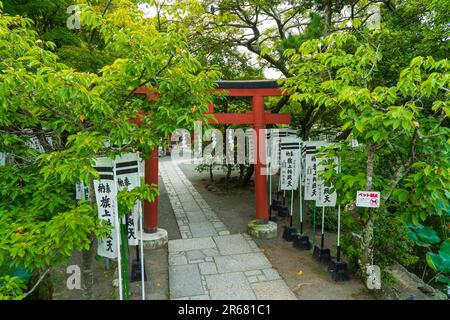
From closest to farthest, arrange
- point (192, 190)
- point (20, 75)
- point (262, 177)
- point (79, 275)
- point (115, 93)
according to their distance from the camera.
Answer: point (20, 75) → point (115, 93) → point (79, 275) → point (262, 177) → point (192, 190)

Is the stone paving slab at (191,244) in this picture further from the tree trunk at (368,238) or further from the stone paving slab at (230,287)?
the tree trunk at (368,238)

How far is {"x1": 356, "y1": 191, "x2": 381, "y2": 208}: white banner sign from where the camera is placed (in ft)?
15.4

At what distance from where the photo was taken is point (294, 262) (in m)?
6.81

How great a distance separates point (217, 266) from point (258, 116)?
12.9ft

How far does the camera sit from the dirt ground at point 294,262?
557cm

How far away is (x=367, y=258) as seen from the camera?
5402mm

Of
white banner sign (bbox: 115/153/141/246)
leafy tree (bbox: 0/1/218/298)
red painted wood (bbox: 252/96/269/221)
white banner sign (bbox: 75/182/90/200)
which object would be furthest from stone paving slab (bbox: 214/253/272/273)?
white banner sign (bbox: 75/182/90/200)

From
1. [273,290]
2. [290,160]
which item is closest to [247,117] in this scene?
[290,160]

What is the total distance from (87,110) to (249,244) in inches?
220

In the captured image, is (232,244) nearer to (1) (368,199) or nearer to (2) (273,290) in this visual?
(2) (273,290)

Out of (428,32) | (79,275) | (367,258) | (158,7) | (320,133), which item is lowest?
(79,275)

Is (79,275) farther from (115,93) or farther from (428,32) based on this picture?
(428,32)

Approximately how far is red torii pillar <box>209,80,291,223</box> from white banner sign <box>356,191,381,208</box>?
3678 millimetres

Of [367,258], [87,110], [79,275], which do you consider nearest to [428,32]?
[367,258]
